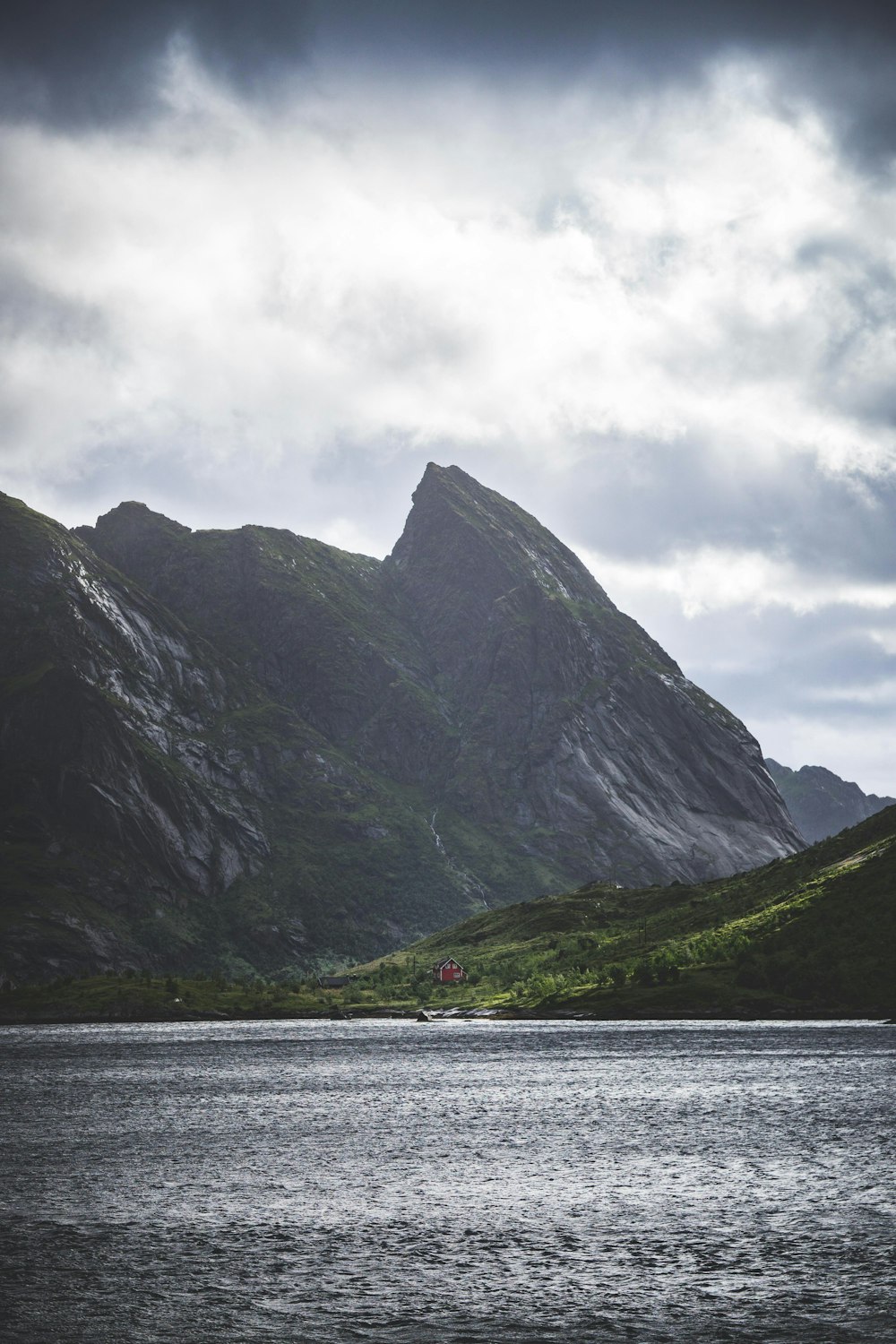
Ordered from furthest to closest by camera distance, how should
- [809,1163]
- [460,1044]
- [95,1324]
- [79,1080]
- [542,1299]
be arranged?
[460,1044] → [79,1080] → [809,1163] → [542,1299] → [95,1324]

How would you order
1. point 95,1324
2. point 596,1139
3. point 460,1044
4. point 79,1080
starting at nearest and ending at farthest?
point 95,1324, point 596,1139, point 79,1080, point 460,1044

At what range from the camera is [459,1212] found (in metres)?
51.0

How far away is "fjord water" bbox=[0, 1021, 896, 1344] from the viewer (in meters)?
33.5

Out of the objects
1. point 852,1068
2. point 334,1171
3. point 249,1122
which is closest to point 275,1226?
point 334,1171

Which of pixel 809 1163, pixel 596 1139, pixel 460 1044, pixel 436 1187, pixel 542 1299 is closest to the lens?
pixel 542 1299

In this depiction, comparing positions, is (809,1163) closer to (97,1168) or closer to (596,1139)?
(596,1139)

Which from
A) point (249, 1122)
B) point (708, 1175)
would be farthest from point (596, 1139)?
point (249, 1122)

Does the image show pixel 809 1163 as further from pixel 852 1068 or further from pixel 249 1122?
pixel 852 1068

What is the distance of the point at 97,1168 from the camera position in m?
65.6

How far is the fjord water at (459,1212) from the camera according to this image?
33469 millimetres

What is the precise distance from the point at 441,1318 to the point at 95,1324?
992cm

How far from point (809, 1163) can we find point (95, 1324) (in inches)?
1664

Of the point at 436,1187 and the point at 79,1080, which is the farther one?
the point at 79,1080

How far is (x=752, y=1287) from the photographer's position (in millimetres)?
36312
